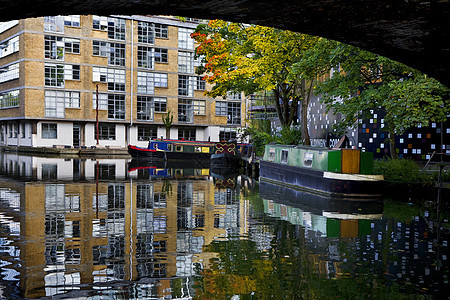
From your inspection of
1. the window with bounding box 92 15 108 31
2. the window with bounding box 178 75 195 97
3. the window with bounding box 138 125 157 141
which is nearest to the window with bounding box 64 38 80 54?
the window with bounding box 92 15 108 31

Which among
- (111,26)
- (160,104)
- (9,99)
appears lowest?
(160,104)

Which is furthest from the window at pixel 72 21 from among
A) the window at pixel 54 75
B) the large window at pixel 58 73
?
the window at pixel 54 75

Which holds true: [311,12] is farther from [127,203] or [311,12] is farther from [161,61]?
[161,61]

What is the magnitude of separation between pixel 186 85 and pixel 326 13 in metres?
47.9

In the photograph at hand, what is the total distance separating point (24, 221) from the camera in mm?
10398

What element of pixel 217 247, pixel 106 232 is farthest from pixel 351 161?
pixel 106 232

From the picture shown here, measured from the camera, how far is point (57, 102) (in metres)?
44.7

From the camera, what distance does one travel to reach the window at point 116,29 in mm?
46375

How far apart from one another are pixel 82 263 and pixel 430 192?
1222cm

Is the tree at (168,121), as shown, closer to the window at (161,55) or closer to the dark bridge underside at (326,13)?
the window at (161,55)

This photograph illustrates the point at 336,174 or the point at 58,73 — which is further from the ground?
the point at 58,73

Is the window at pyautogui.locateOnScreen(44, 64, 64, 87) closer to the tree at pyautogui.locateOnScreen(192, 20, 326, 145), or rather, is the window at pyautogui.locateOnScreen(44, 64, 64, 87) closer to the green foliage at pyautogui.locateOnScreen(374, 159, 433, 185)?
the tree at pyautogui.locateOnScreen(192, 20, 326, 145)

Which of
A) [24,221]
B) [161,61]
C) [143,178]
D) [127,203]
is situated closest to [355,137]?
[143,178]

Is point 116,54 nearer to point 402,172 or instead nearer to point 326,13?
point 402,172
